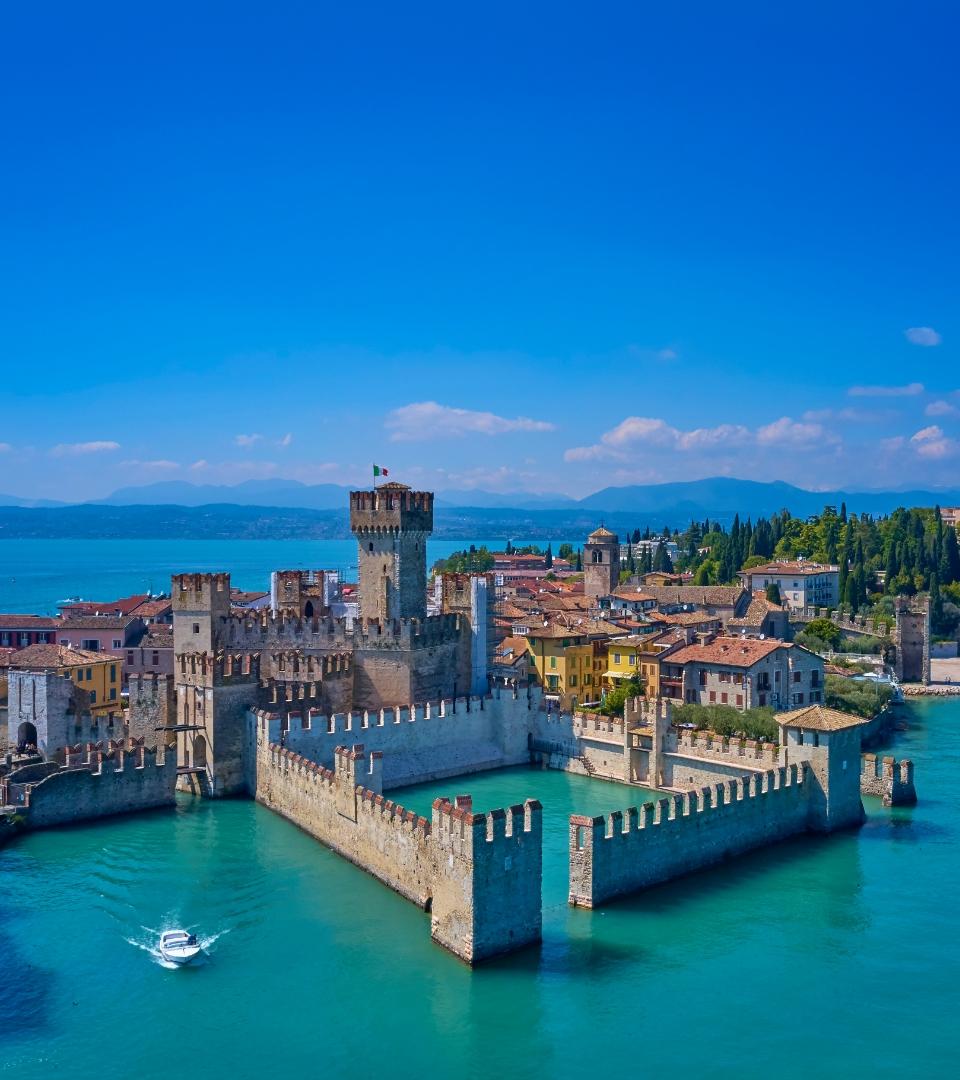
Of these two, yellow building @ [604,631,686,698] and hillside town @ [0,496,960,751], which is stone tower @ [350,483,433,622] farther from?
yellow building @ [604,631,686,698]

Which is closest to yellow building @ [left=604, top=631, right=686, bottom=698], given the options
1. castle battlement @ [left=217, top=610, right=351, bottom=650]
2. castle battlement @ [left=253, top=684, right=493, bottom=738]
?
castle battlement @ [left=253, top=684, right=493, bottom=738]

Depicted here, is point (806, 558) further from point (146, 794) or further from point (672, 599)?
point (146, 794)

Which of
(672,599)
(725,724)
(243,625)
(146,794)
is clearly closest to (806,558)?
(672,599)

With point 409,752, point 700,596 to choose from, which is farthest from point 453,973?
point 700,596

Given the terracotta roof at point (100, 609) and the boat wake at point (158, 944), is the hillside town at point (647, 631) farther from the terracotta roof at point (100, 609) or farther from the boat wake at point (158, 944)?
the boat wake at point (158, 944)

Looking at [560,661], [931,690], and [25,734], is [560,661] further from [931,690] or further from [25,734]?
[931,690]

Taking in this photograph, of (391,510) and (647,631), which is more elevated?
(391,510)
